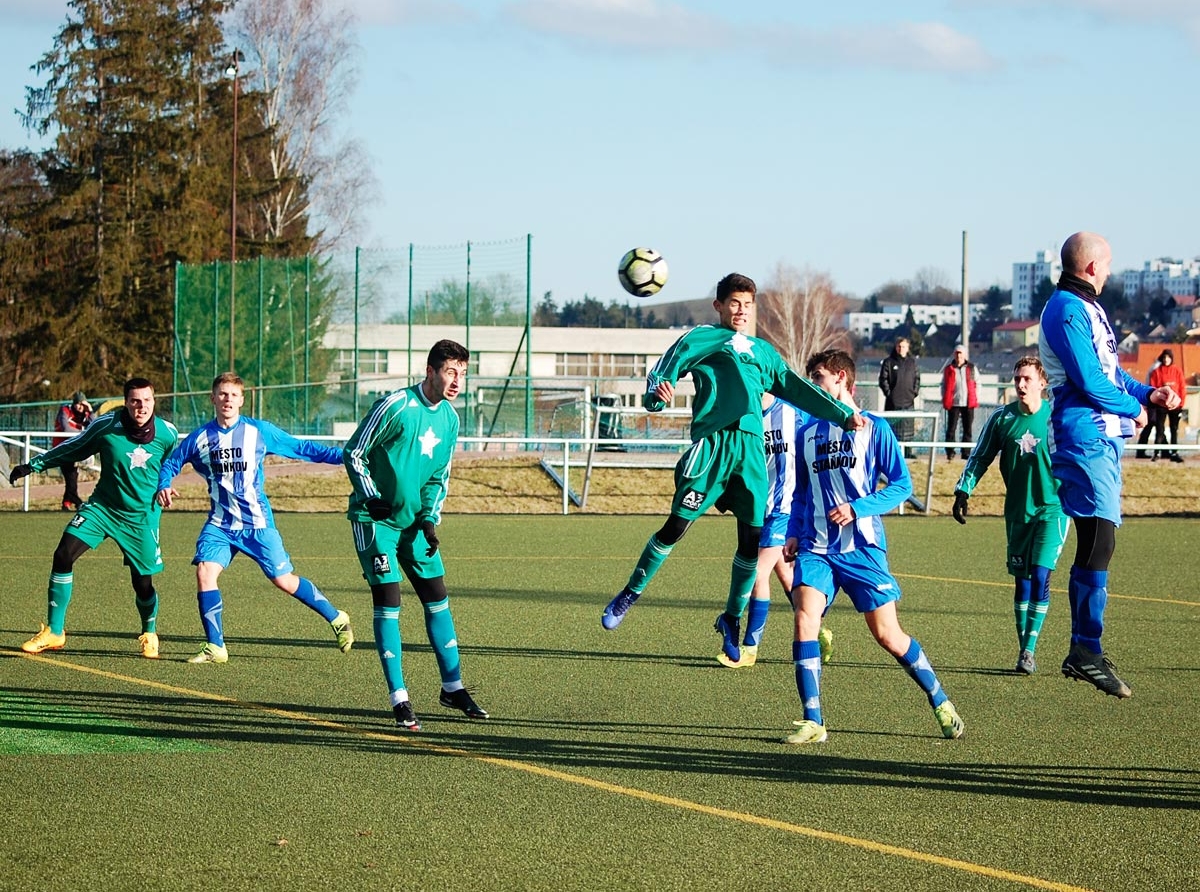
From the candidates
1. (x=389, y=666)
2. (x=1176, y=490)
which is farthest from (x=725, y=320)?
(x=1176, y=490)

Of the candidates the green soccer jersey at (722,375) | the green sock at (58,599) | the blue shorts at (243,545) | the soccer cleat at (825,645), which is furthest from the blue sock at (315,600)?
the soccer cleat at (825,645)

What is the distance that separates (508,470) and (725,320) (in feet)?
52.3

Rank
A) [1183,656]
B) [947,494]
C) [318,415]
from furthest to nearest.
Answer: [318,415] < [947,494] < [1183,656]

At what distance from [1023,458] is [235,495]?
188 inches

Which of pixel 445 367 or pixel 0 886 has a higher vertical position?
pixel 445 367

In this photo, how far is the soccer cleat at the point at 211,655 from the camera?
29.3ft

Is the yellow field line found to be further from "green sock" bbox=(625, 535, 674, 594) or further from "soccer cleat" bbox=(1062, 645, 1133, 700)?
"green sock" bbox=(625, 535, 674, 594)

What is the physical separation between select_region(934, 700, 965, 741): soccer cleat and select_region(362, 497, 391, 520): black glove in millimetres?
2652

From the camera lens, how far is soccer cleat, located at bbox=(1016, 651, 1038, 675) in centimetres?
867

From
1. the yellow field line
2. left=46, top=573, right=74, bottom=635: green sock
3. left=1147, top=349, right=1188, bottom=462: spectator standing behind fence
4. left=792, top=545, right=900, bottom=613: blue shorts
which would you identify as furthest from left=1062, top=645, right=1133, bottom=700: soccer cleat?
left=1147, top=349, right=1188, bottom=462: spectator standing behind fence

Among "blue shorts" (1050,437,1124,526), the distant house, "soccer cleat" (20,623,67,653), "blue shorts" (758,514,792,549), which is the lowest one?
"soccer cleat" (20,623,67,653)

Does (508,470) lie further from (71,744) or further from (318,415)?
(71,744)

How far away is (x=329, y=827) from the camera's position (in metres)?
5.26

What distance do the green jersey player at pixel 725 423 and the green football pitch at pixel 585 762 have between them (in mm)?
669
